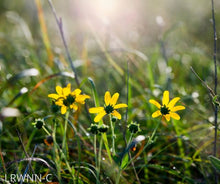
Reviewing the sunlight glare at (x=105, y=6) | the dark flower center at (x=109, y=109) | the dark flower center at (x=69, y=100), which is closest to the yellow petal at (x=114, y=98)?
the dark flower center at (x=109, y=109)

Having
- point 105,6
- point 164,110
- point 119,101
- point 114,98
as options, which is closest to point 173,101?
point 164,110

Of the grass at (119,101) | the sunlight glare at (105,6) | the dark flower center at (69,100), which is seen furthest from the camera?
the sunlight glare at (105,6)

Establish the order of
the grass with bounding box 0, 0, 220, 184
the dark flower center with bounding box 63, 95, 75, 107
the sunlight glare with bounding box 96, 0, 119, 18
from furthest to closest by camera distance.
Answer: the sunlight glare with bounding box 96, 0, 119, 18 < the grass with bounding box 0, 0, 220, 184 < the dark flower center with bounding box 63, 95, 75, 107

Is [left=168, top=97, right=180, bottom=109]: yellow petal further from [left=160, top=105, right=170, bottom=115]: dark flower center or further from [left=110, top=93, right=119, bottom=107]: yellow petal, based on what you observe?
[left=110, top=93, right=119, bottom=107]: yellow petal

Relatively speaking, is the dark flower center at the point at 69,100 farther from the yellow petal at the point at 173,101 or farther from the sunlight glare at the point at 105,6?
the sunlight glare at the point at 105,6

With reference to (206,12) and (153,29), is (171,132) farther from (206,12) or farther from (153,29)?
(206,12)

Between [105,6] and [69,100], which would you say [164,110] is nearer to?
[69,100]

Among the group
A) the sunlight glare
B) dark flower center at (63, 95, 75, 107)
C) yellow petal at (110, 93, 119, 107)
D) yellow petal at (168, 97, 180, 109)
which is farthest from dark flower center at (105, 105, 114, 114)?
the sunlight glare

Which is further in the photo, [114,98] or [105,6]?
[105,6]
